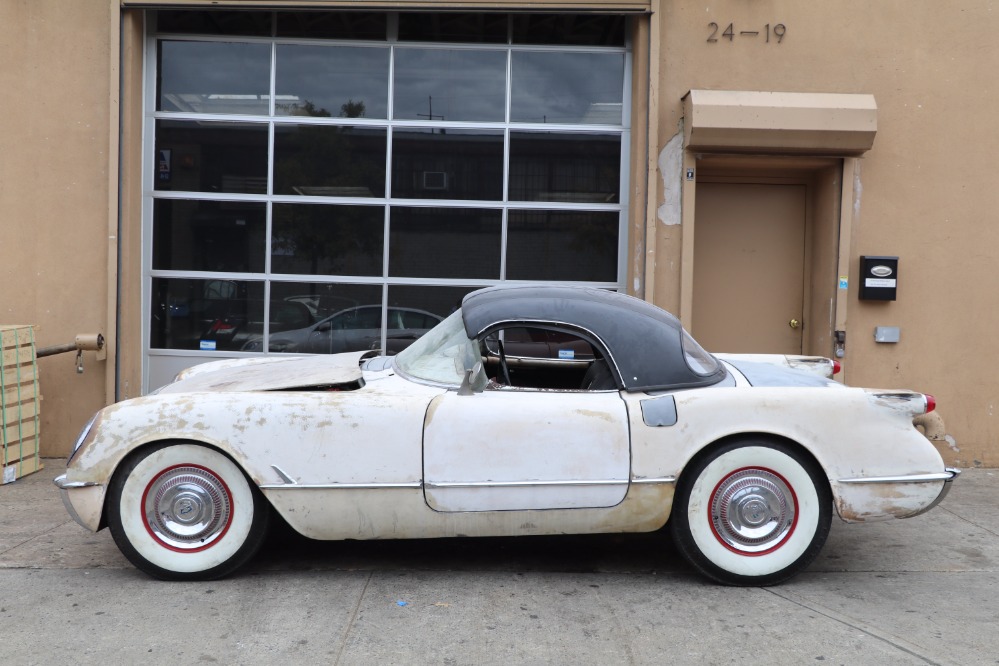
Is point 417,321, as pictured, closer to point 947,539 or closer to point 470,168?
point 470,168

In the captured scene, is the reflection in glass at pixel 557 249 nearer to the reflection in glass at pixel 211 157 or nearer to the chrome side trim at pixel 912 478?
the reflection in glass at pixel 211 157

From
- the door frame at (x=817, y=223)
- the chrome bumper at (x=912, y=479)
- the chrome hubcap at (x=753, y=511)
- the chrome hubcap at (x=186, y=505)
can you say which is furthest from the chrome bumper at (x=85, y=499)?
the door frame at (x=817, y=223)

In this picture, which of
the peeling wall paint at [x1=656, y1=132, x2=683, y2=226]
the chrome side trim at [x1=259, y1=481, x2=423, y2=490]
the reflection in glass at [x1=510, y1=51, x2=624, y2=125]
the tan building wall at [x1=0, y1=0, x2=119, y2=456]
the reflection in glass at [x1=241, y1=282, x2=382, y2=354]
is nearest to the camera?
the chrome side trim at [x1=259, y1=481, x2=423, y2=490]

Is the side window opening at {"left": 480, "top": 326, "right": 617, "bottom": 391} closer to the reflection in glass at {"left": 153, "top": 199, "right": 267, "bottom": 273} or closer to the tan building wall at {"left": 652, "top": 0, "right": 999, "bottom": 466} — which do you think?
the tan building wall at {"left": 652, "top": 0, "right": 999, "bottom": 466}

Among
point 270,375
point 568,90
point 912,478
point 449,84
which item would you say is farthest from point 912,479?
point 449,84

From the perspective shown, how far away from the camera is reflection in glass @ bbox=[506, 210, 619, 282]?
8.28m

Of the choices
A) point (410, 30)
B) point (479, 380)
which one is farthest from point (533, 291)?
point (410, 30)

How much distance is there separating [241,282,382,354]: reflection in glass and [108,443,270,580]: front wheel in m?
3.59

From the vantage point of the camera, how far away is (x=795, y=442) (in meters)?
4.72

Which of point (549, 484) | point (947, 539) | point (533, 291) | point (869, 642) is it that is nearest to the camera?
point (869, 642)

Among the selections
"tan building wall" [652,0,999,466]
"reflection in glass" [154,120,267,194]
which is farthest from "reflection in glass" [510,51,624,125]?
"reflection in glass" [154,120,267,194]

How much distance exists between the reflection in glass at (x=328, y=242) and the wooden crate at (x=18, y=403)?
2148 mm

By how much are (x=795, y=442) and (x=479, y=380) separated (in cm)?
165

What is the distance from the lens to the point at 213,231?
824 cm
